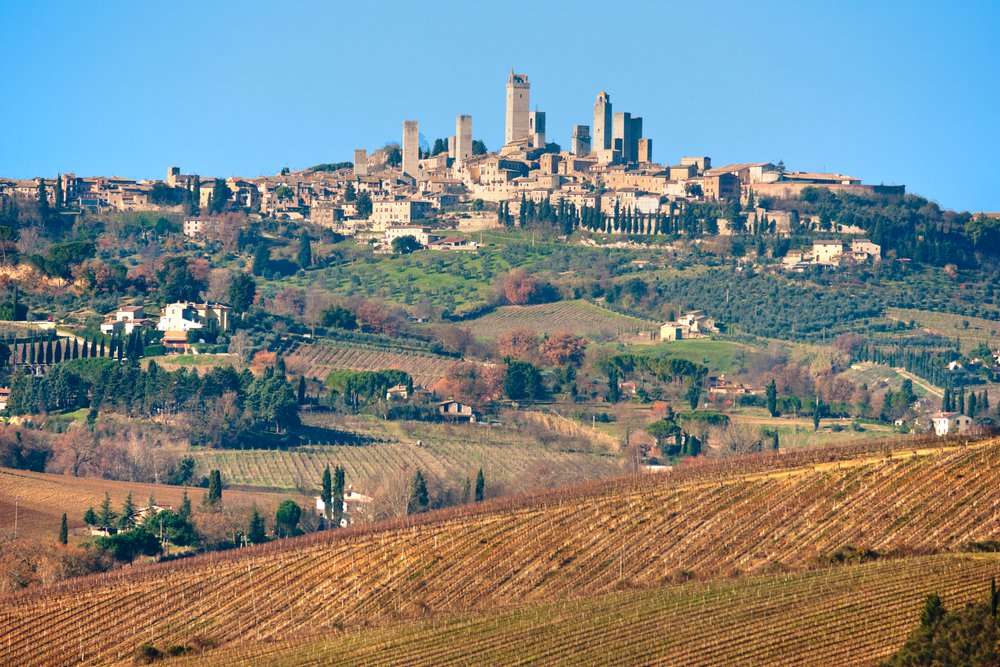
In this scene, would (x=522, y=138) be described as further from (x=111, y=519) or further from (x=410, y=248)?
(x=111, y=519)

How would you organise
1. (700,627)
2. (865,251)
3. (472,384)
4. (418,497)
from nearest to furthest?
(700,627)
(418,497)
(472,384)
(865,251)

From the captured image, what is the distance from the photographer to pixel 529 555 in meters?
27.3

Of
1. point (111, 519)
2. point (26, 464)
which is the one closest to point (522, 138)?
point (26, 464)

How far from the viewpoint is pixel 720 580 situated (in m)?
25.5

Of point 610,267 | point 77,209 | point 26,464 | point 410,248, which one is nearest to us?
point 26,464

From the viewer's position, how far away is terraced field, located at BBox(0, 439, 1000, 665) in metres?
25.8

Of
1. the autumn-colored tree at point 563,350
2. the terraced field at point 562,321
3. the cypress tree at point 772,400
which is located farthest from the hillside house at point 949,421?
the terraced field at point 562,321

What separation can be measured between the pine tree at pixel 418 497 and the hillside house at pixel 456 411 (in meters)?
11.6

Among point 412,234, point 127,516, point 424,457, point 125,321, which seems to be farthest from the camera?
point 412,234

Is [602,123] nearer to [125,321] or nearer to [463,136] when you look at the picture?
[463,136]

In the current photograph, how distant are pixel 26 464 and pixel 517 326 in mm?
23762

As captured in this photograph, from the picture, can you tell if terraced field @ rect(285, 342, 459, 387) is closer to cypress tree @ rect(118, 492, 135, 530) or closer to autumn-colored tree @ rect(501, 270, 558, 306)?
autumn-colored tree @ rect(501, 270, 558, 306)

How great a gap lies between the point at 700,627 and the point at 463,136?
62.3 metres

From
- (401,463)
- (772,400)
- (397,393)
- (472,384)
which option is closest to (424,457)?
(401,463)
